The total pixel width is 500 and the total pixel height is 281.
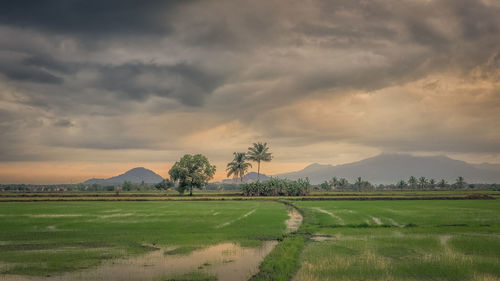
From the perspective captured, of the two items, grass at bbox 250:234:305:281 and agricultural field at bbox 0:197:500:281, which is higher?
grass at bbox 250:234:305:281

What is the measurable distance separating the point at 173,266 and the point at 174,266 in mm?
47

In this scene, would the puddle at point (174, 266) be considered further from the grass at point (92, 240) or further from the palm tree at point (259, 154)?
the palm tree at point (259, 154)

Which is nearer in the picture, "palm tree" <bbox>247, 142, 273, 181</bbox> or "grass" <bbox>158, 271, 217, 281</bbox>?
"grass" <bbox>158, 271, 217, 281</bbox>

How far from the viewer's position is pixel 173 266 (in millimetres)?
14820

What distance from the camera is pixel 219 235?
77.0ft

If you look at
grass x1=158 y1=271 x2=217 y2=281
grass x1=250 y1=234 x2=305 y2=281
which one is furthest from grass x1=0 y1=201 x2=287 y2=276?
grass x1=158 y1=271 x2=217 y2=281

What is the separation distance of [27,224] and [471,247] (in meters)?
34.2

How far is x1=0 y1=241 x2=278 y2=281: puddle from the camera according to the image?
13164mm

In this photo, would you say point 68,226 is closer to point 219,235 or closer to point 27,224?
point 27,224

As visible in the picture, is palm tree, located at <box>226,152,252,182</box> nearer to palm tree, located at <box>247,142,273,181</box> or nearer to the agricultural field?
palm tree, located at <box>247,142,273,181</box>

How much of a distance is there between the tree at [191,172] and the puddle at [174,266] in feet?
258

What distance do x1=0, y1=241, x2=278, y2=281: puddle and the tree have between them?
→ 78.7m

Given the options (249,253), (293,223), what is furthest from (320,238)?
(293,223)

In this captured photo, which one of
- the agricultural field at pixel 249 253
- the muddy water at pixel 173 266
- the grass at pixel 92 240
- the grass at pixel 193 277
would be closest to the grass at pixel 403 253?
the agricultural field at pixel 249 253
